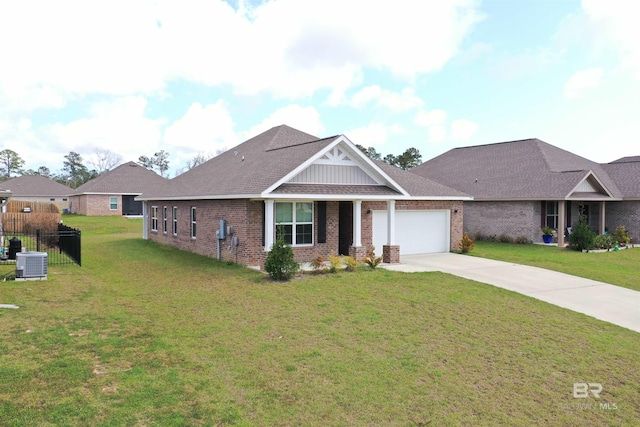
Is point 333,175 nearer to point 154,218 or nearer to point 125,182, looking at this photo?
point 154,218

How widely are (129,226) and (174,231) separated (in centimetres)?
1495

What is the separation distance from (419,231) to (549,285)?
7.64m

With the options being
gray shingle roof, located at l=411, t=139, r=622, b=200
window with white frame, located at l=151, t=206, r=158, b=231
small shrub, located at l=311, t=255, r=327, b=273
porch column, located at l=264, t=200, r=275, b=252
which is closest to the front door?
small shrub, located at l=311, t=255, r=327, b=273

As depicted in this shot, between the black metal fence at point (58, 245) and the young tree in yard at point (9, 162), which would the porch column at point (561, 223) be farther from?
the young tree in yard at point (9, 162)

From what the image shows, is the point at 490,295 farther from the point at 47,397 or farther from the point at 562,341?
the point at 47,397

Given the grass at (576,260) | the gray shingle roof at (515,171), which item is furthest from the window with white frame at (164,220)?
the gray shingle roof at (515,171)

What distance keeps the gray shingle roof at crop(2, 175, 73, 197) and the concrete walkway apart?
53683mm

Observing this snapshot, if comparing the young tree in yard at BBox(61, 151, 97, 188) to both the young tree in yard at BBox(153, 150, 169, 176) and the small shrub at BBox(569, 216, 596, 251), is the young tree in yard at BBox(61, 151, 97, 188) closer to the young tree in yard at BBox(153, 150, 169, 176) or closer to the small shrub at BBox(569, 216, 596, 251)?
the young tree in yard at BBox(153, 150, 169, 176)

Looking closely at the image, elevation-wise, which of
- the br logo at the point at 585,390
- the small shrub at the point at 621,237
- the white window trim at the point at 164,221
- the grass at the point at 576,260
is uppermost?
the white window trim at the point at 164,221

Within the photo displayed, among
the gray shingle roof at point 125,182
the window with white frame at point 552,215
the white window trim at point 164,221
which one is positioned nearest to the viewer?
the white window trim at point 164,221

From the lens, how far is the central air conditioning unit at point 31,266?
42.3 feet

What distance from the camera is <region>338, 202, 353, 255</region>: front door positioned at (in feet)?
61.8

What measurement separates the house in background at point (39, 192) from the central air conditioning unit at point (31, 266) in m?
49.5

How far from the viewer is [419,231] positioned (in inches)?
814
